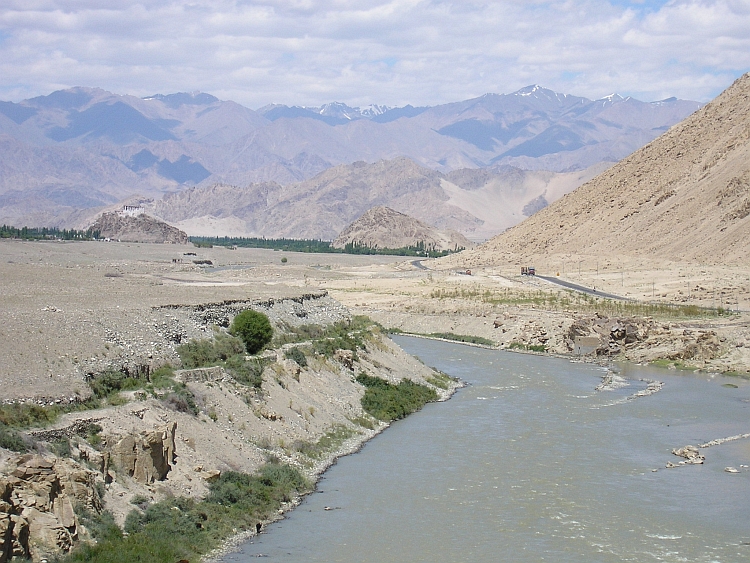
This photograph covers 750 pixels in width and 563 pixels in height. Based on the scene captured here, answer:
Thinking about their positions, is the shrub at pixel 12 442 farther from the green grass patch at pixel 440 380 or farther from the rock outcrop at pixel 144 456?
the green grass patch at pixel 440 380

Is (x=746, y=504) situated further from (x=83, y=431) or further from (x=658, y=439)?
(x=83, y=431)

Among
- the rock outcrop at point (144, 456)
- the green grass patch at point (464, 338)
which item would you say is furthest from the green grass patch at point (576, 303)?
the rock outcrop at point (144, 456)

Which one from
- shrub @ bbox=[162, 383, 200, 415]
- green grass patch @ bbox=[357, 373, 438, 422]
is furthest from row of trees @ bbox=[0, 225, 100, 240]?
shrub @ bbox=[162, 383, 200, 415]

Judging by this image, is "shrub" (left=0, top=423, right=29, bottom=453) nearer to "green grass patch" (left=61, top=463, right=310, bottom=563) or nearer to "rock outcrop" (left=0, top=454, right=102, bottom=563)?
"rock outcrop" (left=0, top=454, right=102, bottom=563)

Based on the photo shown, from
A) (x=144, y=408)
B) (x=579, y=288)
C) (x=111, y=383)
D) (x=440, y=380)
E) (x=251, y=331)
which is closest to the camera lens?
(x=144, y=408)

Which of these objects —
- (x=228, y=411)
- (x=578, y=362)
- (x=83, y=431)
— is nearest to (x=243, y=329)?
(x=228, y=411)

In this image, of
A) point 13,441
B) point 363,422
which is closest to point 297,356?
point 363,422

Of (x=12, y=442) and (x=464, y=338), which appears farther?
(x=464, y=338)

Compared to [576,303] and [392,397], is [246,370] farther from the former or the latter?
[576,303]
